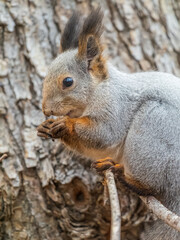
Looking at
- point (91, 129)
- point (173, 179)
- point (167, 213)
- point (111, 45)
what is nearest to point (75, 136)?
point (91, 129)

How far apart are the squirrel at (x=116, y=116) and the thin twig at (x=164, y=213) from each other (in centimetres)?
14

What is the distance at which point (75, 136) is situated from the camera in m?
2.37

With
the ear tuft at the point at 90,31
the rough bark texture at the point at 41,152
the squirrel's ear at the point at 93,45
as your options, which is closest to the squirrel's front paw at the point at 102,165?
the rough bark texture at the point at 41,152

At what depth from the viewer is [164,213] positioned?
6.04 feet

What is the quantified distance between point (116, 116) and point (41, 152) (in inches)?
29.4

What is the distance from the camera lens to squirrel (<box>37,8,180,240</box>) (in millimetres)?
2217

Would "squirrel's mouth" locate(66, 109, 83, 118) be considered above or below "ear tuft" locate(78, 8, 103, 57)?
below

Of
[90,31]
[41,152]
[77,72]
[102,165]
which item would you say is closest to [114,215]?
[102,165]

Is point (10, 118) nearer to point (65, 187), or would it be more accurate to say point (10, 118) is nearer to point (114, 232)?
point (65, 187)

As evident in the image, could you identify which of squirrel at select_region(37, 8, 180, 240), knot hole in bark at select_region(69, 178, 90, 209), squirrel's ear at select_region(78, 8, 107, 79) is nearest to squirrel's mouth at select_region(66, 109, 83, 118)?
squirrel at select_region(37, 8, 180, 240)

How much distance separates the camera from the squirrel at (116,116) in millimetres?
2217

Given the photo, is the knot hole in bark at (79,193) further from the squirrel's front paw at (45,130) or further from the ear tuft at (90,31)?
the ear tuft at (90,31)

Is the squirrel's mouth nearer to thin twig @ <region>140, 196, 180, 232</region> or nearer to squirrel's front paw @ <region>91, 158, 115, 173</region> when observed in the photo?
squirrel's front paw @ <region>91, 158, 115, 173</region>

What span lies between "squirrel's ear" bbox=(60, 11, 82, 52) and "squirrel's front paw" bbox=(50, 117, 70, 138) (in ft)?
1.68
